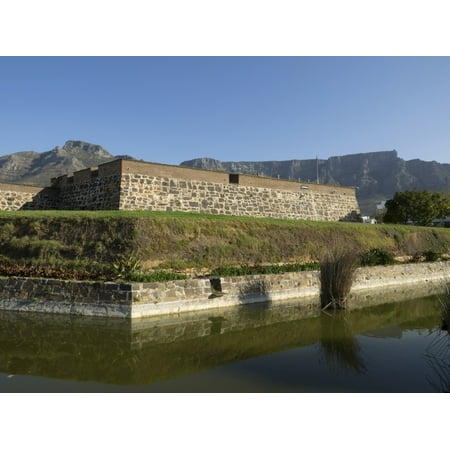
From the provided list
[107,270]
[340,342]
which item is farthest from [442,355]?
[107,270]

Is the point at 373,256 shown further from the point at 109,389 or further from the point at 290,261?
the point at 109,389

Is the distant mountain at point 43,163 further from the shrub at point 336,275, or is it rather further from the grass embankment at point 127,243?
the shrub at point 336,275

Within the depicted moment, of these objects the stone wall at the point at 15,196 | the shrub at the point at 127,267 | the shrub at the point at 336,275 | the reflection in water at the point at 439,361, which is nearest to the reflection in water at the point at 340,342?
the shrub at the point at 336,275

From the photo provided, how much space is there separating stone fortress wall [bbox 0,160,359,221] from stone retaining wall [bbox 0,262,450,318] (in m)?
8.15

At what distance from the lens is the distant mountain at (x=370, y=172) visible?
10931 centimetres

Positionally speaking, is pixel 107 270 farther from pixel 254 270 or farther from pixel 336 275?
pixel 336 275

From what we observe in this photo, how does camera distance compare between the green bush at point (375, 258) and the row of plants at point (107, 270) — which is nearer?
the row of plants at point (107, 270)

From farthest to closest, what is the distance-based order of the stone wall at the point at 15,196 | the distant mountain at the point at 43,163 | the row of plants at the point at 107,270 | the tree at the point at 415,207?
the distant mountain at the point at 43,163
the tree at the point at 415,207
the stone wall at the point at 15,196
the row of plants at the point at 107,270

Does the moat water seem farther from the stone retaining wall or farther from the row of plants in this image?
the row of plants

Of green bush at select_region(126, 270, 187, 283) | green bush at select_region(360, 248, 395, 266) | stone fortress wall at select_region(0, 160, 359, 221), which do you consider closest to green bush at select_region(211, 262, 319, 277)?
green bush at select_region(126, 270, 187, 283)

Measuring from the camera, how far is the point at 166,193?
21297 millimetres

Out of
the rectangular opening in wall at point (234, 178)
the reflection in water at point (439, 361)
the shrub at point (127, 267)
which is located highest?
the rectangular opening in wall at point (234, 178)

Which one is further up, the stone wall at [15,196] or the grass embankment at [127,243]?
the stone wall at [15,196]

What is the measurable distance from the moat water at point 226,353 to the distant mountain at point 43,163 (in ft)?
217
